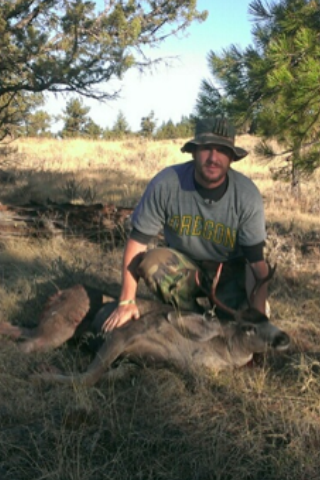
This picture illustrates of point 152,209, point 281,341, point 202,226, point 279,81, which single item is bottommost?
point 281,341

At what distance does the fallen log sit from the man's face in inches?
106

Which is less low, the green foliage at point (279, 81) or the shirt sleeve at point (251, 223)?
the green foliage at point (279, 81)

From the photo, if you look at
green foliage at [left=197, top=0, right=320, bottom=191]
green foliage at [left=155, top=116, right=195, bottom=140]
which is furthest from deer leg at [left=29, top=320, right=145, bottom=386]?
green foliage at [left=155, top=116, right=195, bottom=140]

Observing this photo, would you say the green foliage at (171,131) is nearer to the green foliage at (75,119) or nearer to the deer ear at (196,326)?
the green foliage at (75,119)

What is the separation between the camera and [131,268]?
4.32 metres

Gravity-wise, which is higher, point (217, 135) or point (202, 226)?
point (217, 135)

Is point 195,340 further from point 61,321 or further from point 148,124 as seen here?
point 148,124

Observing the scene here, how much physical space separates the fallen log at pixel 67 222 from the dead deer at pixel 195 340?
300 cm

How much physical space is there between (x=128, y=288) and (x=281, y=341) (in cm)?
113

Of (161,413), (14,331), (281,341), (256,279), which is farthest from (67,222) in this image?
(161,413)

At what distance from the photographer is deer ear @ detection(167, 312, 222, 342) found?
392 centimetres

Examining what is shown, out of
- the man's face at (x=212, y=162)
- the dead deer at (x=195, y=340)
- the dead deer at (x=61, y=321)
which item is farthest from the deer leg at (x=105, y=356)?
the man's face at (x=212, y=162)

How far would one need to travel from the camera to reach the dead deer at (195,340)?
3.88 meters

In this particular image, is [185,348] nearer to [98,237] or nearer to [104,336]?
[104,336]
